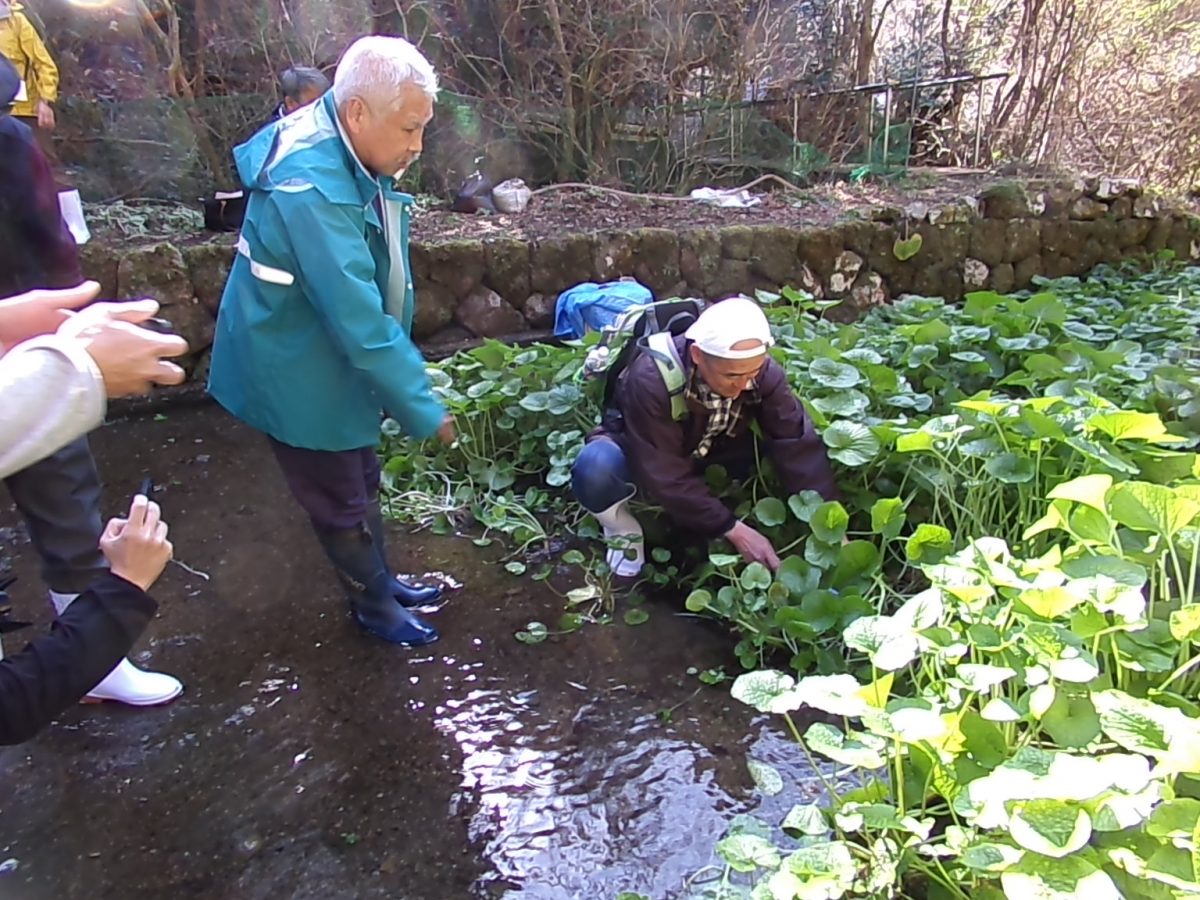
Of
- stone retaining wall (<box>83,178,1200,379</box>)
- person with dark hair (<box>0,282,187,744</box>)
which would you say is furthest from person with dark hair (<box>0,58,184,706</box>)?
stone retaining wall (<box>83,178,1200,379</box>)

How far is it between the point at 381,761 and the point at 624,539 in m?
1.03

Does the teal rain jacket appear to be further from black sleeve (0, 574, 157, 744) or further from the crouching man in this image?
black sleeve (0, 574, 157, 744)

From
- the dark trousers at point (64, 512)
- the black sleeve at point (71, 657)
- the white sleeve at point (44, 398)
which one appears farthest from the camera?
the dark trousers at point (64, 512)

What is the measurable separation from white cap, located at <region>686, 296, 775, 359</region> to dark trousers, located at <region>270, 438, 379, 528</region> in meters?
0.98

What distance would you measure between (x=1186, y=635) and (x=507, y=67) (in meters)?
6.53

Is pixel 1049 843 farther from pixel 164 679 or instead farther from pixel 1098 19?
pixel 1098 19

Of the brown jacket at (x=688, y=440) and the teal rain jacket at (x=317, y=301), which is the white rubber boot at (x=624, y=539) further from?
the teal rain jacket at (x=317, y=301)

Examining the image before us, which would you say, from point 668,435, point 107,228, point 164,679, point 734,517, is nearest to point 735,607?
point 734,517

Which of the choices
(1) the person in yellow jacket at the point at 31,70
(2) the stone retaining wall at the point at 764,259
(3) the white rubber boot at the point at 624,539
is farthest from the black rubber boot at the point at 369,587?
(1) the person in yellow jacket at the point at 31,70

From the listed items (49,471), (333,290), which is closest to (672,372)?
(333,290)

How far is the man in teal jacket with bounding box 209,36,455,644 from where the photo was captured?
1996mm

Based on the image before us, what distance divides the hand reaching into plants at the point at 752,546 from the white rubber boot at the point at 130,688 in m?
1.58

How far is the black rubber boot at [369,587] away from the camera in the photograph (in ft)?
7.98

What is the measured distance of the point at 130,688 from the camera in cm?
230
